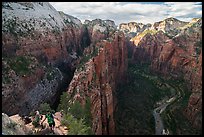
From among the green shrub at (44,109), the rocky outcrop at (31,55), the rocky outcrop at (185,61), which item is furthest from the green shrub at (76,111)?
the rocky outcrop at (185,61)

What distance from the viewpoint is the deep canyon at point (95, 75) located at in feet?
152

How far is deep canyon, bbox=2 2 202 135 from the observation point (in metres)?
46.2

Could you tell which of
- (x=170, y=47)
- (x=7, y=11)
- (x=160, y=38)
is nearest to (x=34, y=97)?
(x=7, y=11)

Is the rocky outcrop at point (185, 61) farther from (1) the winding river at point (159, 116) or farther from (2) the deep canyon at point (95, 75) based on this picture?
(1) the winding river at point (159, 116)

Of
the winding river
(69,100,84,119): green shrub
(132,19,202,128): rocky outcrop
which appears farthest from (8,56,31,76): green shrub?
(132,19,202,128): rocky outcrop

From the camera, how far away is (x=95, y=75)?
51250 millimetres

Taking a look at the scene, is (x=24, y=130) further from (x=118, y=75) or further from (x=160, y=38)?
(x=160, y=38)

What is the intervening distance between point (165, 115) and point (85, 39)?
38206 mm

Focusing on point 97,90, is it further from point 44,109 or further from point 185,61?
point 185,61

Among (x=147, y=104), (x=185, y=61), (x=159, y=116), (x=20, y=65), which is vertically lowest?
(x=159, y=116)

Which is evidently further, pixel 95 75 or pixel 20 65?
pixel 95 75

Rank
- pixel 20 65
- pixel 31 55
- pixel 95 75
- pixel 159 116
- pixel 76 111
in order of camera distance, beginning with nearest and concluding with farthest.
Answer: pixel 76 111 → pixel 20 65 → pixel 95 75 → pixel 31 55 → pixel 159 116

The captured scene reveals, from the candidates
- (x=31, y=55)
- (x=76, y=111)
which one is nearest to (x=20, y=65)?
(x=31, y=55)

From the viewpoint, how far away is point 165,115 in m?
65.6
